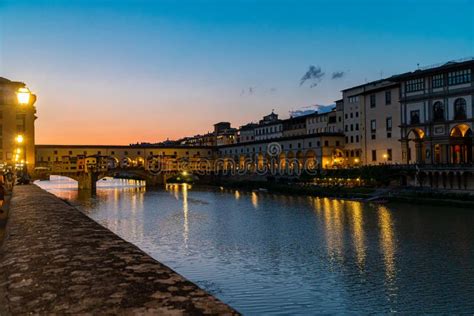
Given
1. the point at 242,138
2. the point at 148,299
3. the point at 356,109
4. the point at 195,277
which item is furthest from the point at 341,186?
the point at 242,138

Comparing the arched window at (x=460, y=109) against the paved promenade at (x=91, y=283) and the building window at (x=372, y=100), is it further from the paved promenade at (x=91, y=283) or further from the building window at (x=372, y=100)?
the paved promenade at (x=91, y=283)

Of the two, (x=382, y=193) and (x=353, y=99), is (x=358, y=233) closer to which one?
(x=382, y=193)

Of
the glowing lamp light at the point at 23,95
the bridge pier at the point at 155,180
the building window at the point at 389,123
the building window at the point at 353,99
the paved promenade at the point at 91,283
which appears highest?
the building window at the point at 353,99

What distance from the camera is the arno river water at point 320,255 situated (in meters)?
16.5

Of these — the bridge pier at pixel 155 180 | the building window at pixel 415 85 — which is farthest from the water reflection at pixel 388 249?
the bridge pier at pixel 155 180

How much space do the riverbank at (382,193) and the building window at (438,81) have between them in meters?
12.3

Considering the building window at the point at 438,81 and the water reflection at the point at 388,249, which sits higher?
the building window at the point at 438,81

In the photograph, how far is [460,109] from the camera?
5297 centimetres

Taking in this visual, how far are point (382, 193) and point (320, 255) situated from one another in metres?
34.3

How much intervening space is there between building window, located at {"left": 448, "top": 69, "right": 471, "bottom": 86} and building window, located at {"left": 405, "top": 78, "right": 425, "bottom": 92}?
13.2 ft

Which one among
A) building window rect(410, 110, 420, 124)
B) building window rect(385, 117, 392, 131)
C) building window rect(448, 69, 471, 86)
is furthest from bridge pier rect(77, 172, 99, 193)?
building window rect(448, 69, 471, 86)

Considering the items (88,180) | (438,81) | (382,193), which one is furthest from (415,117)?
(88,180)

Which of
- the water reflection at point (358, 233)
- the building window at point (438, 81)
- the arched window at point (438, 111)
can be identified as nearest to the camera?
the water reflection at point (358, 233)

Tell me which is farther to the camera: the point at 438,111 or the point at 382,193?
the point at 382,193
